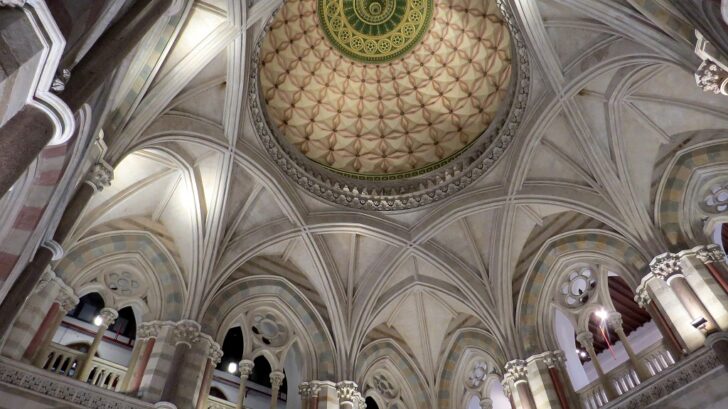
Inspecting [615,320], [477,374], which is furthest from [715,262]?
[477,374]

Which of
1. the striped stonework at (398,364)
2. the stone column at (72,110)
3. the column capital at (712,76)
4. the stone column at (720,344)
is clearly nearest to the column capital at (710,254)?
the stone column at (720,344)

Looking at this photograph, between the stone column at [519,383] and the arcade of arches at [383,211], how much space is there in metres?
0.05

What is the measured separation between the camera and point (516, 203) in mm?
13227

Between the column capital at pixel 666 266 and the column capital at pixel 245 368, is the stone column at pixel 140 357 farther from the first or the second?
the column capital at pixel 666 266

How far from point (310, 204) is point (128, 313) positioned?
282 inches

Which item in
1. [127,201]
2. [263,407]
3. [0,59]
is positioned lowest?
[0,59]

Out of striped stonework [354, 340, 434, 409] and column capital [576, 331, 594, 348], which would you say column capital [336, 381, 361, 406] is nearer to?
striped stonework [354, 340, 434, 409]

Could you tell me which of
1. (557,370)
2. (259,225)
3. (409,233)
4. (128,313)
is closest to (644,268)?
(557,370)

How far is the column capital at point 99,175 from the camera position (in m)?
8.07

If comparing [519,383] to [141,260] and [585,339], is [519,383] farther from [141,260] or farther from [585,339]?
[141,260]

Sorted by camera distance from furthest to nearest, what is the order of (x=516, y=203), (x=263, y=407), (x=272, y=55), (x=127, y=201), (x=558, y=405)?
1. (x=263, y=407)
2. (x=272, y=55)
3. (x=516, y=203)
4. (x=127, y=201)
5. (x=558, y=405)

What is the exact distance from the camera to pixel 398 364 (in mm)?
14773

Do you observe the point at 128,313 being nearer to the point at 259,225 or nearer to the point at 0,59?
the point at 259,225

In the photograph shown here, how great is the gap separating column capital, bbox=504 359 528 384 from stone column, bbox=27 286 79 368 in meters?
9.72
